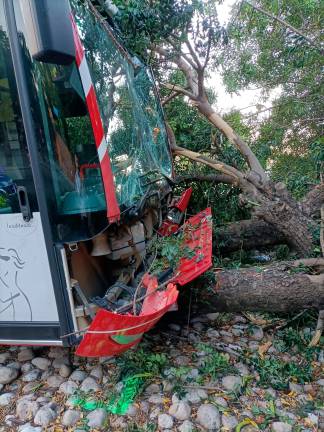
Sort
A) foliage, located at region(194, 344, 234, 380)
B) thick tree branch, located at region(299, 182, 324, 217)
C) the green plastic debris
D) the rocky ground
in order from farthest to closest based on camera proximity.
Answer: thick tree branch, located at region(299, 182, 324, 217) → foliage, located at region(194, 344, 234, 380) → the green plastic debris → the rocky ground

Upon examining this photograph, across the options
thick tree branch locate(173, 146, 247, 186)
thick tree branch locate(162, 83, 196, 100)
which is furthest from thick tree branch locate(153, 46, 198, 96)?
thick tree branch locate(173, 146, 247, 186)

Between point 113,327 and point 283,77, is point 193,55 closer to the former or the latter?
point 283,77

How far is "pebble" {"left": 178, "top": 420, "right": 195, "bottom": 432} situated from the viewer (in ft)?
6.29

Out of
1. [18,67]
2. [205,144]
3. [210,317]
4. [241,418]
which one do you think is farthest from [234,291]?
[205,144]

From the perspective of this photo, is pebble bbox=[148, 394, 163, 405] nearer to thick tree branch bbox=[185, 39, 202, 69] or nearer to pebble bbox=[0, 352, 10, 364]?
pebble bbox=[0, 352, 10, 364]

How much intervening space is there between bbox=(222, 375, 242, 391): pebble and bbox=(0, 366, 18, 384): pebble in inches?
58.6

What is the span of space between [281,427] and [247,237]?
2.54 m

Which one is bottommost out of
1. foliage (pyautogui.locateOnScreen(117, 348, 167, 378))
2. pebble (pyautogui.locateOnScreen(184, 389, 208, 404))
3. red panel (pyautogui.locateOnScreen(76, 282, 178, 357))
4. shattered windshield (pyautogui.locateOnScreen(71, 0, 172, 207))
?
pebble (pyautogui.locateOnScreen(184, 389, 208, 404))

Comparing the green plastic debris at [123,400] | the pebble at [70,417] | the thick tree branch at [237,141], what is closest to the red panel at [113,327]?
the green plastic debris at [123,400]

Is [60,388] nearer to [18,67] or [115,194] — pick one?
[115,194]

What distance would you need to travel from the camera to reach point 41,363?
8.47 feet

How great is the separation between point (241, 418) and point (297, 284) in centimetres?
114

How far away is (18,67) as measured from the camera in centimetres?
171

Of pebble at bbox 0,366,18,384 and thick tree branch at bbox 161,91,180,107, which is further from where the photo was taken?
thick tree branch at bbox 161,91,180,107
